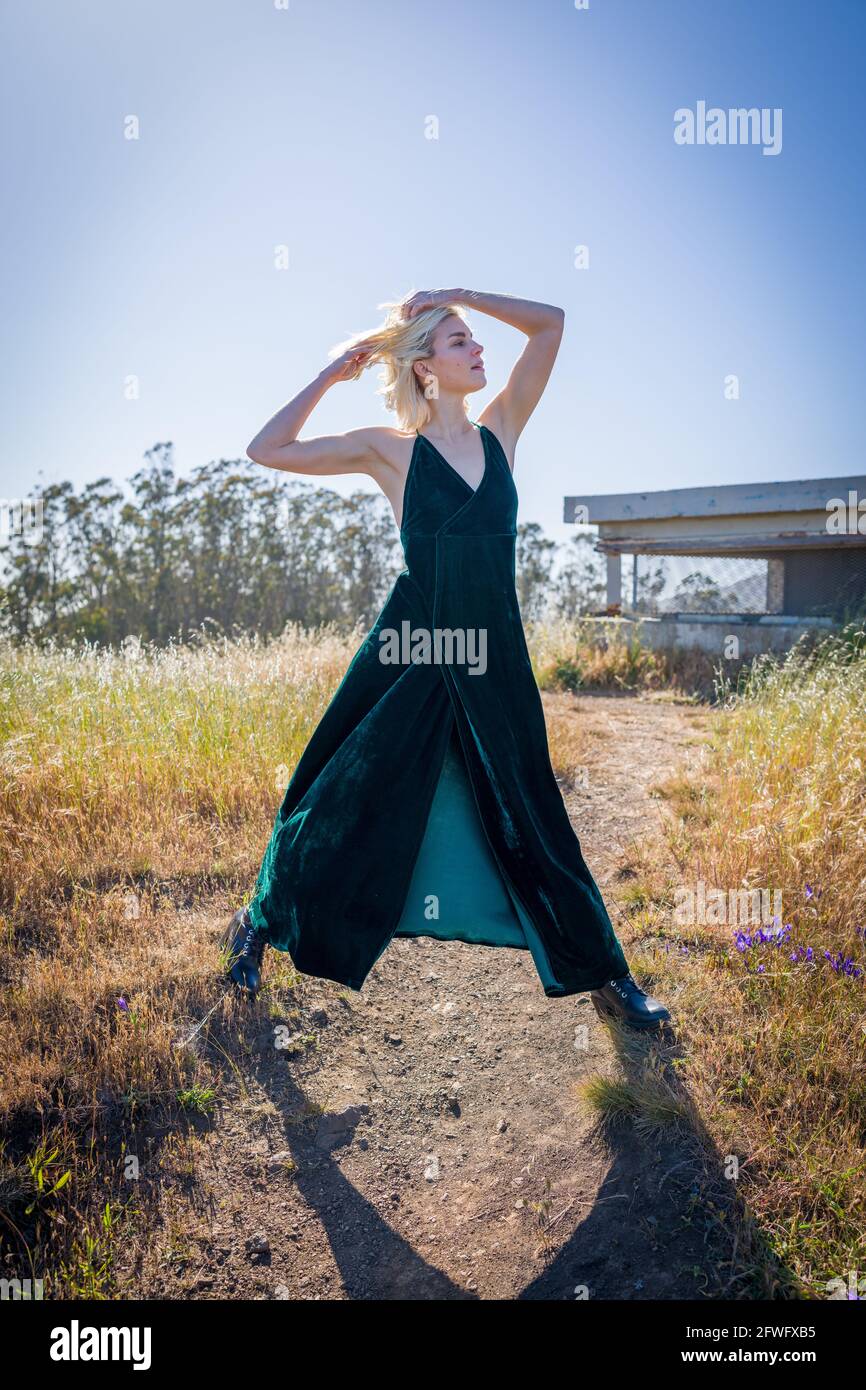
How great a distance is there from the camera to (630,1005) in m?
3.08

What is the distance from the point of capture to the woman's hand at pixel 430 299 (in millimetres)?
3121

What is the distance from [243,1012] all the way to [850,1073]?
2.19m

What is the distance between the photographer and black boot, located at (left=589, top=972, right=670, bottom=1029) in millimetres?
3068

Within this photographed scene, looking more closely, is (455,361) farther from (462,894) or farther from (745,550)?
(745,550)

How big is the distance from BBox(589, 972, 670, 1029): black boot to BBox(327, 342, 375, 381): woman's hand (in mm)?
2499

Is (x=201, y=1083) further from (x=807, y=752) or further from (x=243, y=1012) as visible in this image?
(x=807, y=752)

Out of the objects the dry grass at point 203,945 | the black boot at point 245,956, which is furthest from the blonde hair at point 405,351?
the dry grass at point 203,945

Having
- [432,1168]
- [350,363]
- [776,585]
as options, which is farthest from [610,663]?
[432,1168]

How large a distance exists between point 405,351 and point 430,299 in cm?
20

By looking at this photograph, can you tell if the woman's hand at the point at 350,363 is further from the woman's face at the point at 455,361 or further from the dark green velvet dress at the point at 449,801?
the dark green velvet dress at the point at 449,801

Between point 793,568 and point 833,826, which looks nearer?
point 833,826

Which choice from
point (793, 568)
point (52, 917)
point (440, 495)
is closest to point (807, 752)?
point (440, 495)

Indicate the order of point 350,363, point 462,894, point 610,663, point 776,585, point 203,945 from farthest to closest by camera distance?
point 776,585
point 610,663
point 203,945
point 350,363
point 462,894

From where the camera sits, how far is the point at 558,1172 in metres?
2.59
